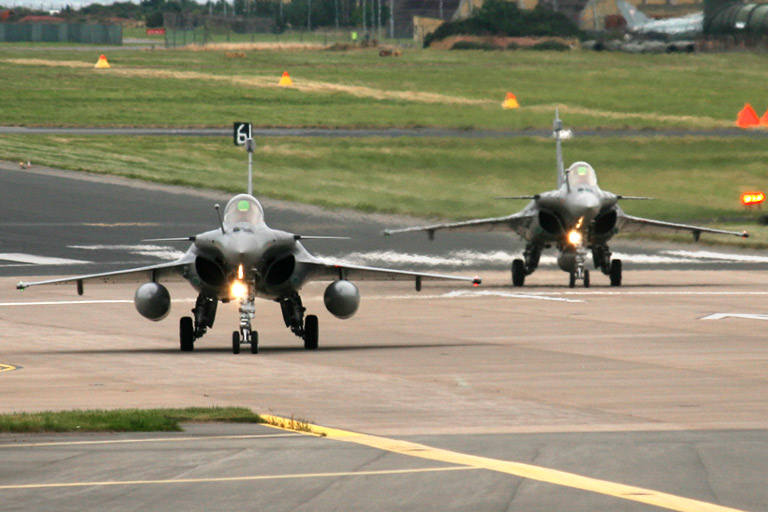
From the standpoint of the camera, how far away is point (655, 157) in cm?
7656

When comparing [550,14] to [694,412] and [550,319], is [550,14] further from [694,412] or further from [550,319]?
[694,412]

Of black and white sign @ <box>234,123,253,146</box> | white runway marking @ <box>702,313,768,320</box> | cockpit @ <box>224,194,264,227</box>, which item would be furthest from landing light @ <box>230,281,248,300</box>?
black and white sign @ <box>234,123,253,146</box>

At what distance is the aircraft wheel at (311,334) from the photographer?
93.2 feet

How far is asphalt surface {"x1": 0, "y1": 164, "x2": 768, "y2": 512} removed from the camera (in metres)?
14.1

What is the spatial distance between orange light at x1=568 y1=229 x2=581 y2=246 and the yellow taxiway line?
78.7 ft

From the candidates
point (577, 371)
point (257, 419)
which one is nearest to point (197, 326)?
point (577, 371)

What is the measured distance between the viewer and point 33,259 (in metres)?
49.8

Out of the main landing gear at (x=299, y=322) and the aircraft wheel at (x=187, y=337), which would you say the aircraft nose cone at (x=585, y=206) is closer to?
the main landing gear at (x=299, y=322)

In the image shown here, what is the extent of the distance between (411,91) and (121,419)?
86.6 metres

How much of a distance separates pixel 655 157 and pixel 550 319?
44374 mm

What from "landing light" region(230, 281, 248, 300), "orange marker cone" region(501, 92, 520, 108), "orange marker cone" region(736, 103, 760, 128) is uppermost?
"orange marker cone" region(501, 92, 520, 108)

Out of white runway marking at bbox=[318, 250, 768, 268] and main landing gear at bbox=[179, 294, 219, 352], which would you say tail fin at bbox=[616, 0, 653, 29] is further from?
→ main landing gear at bbox=[179, 294, 219, 352]

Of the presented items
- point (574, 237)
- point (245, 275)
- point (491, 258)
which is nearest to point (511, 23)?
point (491, 258)

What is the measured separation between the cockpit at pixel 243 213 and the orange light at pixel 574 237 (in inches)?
639
